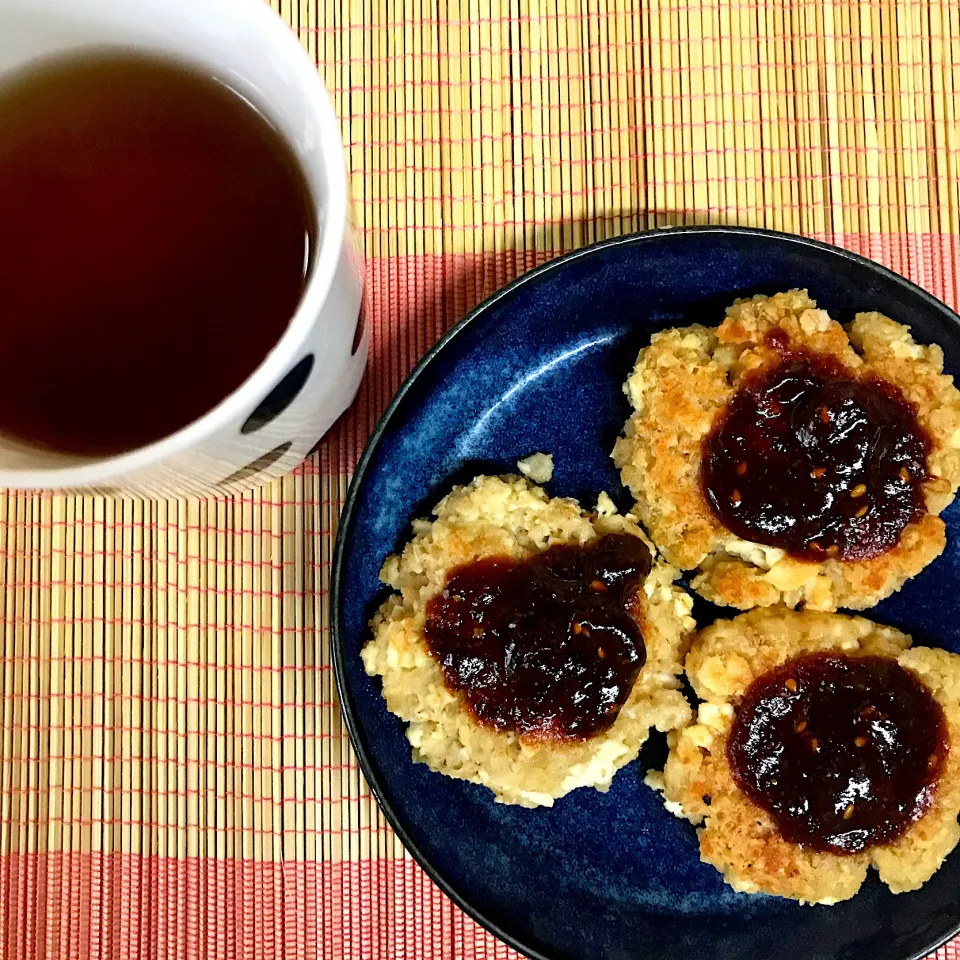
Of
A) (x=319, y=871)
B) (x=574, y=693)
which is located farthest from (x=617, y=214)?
(x=319, y=871)

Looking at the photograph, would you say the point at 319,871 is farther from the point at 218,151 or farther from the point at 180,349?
the point at 218,151

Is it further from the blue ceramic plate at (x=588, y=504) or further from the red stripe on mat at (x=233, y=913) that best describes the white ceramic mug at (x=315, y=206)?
the red stripe on mat at (x=233, y=913)

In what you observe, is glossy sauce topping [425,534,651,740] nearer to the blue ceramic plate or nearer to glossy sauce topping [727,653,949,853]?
the blue ceramic plate

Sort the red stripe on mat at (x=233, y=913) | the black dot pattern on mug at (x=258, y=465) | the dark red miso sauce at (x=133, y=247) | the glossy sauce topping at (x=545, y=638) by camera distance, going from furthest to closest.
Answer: the red stripe on mat at (x=233, y=913), the glossy sauce topping at (x=545, y=638), the black dot pattern on mug at (x=258, y=465), the dark red miso sauce at (x=133, y=247)

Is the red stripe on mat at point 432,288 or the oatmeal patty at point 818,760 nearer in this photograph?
the oatmeal patty at point 818,760

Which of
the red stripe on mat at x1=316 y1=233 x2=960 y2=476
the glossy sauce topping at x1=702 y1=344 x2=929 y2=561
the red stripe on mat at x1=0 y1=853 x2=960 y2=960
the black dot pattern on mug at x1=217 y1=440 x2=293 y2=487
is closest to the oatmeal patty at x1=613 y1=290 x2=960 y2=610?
the glossy sauce topping at x1=702 y1=344 x2=929 y2=561

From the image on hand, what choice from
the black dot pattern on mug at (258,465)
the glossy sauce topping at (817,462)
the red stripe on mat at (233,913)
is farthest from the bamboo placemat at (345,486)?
the black dot pattern on mug at (258,465)
